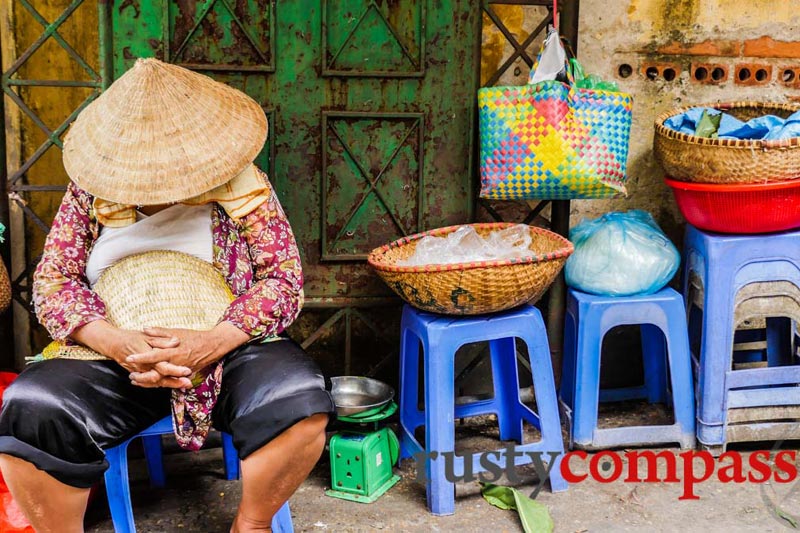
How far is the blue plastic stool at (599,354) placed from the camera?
10.6ft

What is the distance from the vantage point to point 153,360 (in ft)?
8.02

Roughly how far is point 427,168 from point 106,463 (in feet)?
5.51

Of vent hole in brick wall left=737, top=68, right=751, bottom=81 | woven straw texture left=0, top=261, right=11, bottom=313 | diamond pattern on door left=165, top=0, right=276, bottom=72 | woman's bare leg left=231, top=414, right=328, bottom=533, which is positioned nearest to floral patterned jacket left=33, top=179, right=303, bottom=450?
woman's bare leg left=231, top=414, right=328, bottom=533

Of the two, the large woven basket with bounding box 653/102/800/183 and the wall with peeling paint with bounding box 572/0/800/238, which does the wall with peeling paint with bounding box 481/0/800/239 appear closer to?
the wall with peeling paint with bounding box 572/0/800/238

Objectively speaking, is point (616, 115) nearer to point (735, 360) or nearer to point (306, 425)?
point (735, 360)

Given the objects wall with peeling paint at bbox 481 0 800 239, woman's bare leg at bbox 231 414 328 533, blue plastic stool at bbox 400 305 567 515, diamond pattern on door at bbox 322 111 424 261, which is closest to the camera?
woman's bare leg at bbox 231 414 328 533

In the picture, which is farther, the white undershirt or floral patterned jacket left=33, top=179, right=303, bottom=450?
the white undershirt

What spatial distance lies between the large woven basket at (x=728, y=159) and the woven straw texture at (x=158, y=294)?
5.83ft

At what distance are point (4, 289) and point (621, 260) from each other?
2.28m

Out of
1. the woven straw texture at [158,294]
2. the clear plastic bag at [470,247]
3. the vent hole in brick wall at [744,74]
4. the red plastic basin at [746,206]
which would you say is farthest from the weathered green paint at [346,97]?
the vent hole in brick wall at [744,74]

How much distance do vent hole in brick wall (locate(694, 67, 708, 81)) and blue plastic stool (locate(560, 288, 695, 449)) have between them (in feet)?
3.31

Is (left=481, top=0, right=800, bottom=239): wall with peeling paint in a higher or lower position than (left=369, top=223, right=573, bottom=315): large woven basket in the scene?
higher

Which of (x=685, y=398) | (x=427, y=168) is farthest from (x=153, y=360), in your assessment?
(x=685, y=398)

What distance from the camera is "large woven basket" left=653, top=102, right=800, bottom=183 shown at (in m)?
3.04
